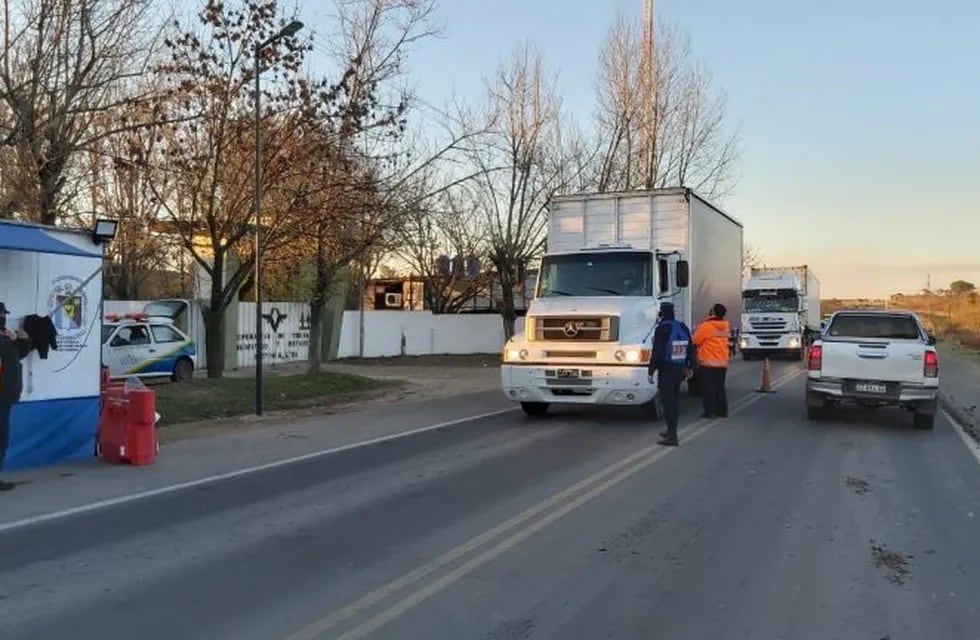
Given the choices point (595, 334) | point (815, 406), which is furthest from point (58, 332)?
point (815, 406)

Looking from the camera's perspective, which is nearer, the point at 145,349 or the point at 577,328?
the point at 577,328

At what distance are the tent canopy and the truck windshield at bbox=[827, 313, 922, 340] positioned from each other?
Answer: 37.5ft

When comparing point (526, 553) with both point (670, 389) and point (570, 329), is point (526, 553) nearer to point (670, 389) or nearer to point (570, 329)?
point (670, 389)

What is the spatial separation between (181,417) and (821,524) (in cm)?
1089

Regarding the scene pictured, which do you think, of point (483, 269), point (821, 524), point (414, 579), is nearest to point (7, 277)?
point (414, 579)

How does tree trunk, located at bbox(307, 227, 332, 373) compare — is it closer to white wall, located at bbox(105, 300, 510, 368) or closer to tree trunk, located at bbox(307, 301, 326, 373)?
tree trunk, located at bbox(307, 301, 326, 373)

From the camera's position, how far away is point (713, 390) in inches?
592

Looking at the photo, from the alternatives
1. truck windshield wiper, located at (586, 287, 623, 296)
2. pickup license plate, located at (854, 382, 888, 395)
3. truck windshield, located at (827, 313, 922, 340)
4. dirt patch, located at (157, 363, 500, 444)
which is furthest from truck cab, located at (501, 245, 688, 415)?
dirt patch, located at (157, 363, 500, 444)

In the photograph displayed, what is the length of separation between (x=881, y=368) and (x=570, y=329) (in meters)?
4.75

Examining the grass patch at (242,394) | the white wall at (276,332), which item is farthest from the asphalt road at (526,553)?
the white wall at (276,332)

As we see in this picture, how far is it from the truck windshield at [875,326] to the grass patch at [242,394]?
32.6ft

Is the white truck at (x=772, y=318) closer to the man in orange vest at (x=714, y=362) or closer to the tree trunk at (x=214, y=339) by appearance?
the man in orange vest at (x=714, y=362)

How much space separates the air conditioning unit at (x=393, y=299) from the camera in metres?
57.6

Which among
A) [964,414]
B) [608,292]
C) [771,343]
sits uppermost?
[608,292]
